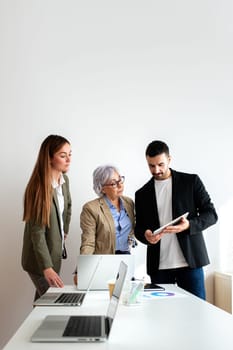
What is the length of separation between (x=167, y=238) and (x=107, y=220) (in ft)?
1.38

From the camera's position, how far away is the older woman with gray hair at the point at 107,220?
9.48 ft

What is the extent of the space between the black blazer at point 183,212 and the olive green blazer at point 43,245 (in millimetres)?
529

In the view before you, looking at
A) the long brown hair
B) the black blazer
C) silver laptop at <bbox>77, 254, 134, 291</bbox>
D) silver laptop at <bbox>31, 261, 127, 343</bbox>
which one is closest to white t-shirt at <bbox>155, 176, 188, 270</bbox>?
the black blazer

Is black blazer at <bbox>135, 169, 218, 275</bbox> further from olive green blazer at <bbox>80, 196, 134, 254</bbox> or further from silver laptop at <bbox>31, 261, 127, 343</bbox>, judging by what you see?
silver laptop at <bbox>31, 261, 127, 343</bbox>

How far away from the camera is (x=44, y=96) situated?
3.75 meters

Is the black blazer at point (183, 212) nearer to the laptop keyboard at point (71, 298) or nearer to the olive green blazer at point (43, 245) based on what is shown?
the olive green blazer at point (43, 245)

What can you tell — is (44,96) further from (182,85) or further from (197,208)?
(197,208)

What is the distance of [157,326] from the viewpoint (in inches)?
67.9

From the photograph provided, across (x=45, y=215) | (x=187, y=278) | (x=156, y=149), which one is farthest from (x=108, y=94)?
(x=187, y=278)

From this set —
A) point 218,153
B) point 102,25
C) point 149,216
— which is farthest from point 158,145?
point 102,25

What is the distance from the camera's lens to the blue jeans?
9.49 feet

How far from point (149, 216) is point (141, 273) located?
91 cm

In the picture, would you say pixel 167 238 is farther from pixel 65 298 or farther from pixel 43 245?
pixel 65 298

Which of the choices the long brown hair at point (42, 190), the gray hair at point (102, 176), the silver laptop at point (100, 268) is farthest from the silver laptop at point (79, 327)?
the gray hair at point (102, 176)
